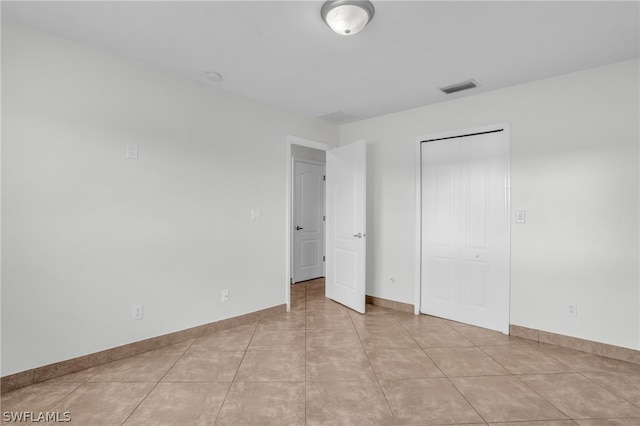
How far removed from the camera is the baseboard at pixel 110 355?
2062mm

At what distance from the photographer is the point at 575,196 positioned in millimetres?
2754

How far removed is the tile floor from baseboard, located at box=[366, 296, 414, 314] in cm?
74

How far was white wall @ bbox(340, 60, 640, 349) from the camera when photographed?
254 cm

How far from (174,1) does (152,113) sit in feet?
3.69

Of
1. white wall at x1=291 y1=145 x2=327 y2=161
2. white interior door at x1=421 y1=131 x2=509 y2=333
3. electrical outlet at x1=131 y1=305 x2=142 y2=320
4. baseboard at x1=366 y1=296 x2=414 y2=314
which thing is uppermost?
white wall at x1=291 y1=145 x2=327 y2=161

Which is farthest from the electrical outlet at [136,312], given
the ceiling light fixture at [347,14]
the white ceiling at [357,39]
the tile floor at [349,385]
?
the ceiling light fixture at [347,14]

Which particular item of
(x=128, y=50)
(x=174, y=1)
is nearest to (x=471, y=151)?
(x=174, y=1)

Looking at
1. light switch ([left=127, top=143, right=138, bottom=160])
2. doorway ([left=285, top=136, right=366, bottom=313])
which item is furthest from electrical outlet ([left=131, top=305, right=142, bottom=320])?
doorway ([left=285, top=136, right=366, bottom=313])

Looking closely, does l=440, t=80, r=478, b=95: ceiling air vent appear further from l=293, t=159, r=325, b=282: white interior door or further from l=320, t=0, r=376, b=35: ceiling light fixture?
l=293, t=159, r=325, b=282: white interior door

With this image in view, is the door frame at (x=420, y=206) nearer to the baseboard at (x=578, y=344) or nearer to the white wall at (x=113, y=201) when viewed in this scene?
the baseboard at (x=578, y=344)

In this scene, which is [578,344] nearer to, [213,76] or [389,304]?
[389,304]

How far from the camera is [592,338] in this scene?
8.76 feet

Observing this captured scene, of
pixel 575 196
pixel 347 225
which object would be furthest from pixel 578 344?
pixel 347 225

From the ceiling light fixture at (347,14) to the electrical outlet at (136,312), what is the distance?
8.76 ft
